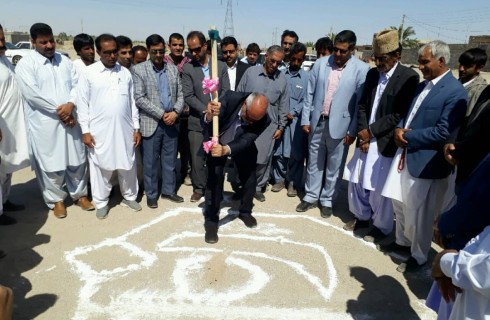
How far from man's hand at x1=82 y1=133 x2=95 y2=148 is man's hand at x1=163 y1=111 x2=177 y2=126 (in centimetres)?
85

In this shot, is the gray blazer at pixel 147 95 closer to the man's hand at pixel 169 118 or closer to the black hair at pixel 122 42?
the man's hand at pixel 169 118

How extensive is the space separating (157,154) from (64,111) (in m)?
1.17

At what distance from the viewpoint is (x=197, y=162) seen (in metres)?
5.00

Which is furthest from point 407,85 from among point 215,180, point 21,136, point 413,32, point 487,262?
point 413,32

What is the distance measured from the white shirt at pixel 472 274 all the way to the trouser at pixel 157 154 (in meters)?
3.60

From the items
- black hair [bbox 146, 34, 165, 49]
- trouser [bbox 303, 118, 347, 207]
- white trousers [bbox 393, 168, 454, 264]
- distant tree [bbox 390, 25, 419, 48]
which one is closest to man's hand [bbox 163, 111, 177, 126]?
black hair [bbox 146, 34, 165, 49]

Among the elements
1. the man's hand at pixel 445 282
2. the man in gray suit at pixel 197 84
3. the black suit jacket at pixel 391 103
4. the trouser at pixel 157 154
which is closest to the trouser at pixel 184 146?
the man in gray suit at pixel 197 84

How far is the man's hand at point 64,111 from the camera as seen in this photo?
13.4 feet

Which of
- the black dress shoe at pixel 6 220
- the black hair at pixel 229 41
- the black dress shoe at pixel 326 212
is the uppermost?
the black hair at pixel 229 41

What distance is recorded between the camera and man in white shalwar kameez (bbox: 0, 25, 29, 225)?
4.03 meters

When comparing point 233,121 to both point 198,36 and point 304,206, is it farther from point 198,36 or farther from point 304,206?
point 304,206

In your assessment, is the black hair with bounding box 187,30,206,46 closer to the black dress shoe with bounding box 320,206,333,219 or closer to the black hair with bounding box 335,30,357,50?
the black hair with bounding box 335,30,357,50

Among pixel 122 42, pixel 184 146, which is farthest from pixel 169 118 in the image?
pixel 122 42

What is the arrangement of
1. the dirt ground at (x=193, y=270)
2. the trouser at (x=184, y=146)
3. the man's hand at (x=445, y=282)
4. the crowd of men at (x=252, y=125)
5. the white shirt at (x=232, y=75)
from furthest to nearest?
1. the trouser at (x=184, y=146)
2. the white shirt at (x=232, y=75)
3. the crowd of men at (x=252, y=125)
4. the dirt ground at (x=193, y=270)
5. the man's hand at (x=445, y=282)
